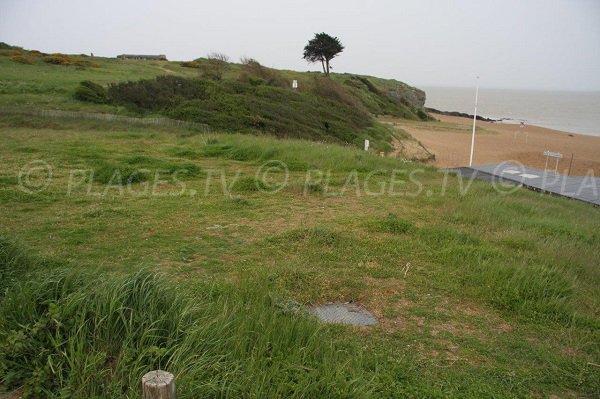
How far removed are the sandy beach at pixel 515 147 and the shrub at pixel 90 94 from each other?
15.5 m

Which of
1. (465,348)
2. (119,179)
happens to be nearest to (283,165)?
(119,179)

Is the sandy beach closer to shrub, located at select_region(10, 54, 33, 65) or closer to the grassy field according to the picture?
the grassy field

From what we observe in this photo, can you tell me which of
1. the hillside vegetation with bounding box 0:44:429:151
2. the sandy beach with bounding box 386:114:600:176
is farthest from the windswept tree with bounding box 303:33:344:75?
the hillside vegetation with bounding box 0:44:429:151

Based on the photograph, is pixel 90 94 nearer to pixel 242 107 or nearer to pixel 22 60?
pixel 242 107

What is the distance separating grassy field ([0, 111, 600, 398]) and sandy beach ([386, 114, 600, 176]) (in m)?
15.5

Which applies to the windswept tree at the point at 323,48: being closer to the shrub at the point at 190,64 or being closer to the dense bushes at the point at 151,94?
the shrub at the point at 190,64

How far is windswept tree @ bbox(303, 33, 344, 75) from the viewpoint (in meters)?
52.8

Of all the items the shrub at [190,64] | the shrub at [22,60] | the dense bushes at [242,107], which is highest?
the shrub at [190,64]

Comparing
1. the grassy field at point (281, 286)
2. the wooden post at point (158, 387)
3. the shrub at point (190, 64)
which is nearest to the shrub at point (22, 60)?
the shrub at point (190, 64)

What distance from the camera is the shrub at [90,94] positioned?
18.8m

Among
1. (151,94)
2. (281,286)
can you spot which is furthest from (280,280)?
(151,94)

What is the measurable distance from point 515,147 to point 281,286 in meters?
31.2

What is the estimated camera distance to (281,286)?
14.8 feet

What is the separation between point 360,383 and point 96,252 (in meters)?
3.56
